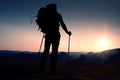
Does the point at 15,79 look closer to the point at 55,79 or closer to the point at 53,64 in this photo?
the point at 55,79

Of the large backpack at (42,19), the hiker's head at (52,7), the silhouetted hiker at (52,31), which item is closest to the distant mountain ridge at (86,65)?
the silhouetted hiker at (52,31)

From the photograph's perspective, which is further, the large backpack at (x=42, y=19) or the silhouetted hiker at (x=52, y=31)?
the large backpack at (x=42, y=19)

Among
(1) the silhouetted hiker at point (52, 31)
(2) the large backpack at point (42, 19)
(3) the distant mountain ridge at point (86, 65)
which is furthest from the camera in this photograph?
(3) the distant mountain ridge at point (86, 65)

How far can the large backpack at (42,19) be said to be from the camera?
38.5ft

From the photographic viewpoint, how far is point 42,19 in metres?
11.8

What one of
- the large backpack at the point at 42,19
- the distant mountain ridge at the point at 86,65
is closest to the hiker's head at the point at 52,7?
the large backpack at the point at 42,19

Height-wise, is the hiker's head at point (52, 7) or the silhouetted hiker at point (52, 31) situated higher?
the hiker's head at point (52, 7)

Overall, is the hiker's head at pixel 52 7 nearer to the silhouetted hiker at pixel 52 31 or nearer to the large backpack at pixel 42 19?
the silhouetted hiker at pixel 52 31

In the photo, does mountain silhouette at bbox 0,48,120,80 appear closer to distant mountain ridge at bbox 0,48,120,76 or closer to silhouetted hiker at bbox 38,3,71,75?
distant mountain ridge at bbox 0,48,120,76

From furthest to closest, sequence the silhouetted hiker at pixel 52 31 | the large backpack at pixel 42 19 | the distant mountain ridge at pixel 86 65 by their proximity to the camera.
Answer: the distant mountain ridge at pixel 86 65
the large backpack at pixel 42 19
the silhouetted hiker at pixel 52 31

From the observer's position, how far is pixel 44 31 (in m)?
12.0

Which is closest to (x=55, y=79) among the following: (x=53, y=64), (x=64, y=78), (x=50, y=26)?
(x=64, y=78)

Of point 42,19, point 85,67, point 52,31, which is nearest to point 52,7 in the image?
point 42,19

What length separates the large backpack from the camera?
463 inches
